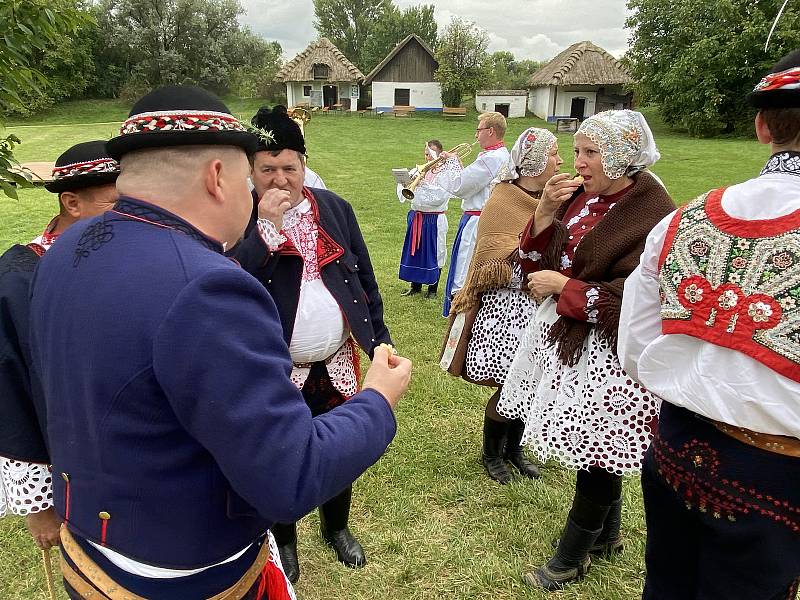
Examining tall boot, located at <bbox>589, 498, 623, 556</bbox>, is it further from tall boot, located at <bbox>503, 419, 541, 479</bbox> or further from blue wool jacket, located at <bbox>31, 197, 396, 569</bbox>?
blue wool jacket, located at <bbox>31, 197, 396, 569</bbox>

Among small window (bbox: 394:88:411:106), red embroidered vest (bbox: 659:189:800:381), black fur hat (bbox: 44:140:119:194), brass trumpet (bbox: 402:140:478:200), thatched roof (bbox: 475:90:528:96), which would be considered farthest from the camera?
small window (bbox: 394:88:411:106)

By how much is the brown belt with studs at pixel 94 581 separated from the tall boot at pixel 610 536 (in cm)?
210

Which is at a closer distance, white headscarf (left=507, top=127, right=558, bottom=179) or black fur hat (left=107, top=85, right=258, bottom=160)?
black fur hat (left=107, top=85, right=258, bottom=160)

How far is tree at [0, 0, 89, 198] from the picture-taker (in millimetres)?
1952

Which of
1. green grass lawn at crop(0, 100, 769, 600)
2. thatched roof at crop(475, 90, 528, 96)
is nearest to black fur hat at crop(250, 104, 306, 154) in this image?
green grass lawn at crop(0, 100, 769, 600)

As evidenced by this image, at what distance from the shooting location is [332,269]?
258 centimetres

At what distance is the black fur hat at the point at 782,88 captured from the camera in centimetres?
143

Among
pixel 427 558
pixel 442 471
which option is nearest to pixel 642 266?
pixel 427 558

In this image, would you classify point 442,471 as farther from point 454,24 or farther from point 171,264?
point 454,24

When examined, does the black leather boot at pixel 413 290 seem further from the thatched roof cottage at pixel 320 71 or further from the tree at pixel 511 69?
the tree at pixel 511 69

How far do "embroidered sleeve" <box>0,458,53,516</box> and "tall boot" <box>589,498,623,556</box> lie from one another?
8.13 ft

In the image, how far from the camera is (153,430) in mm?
1089

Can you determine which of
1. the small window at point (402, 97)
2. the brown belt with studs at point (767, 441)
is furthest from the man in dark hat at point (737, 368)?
the small window at point (402, 97)

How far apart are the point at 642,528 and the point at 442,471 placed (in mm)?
1205
